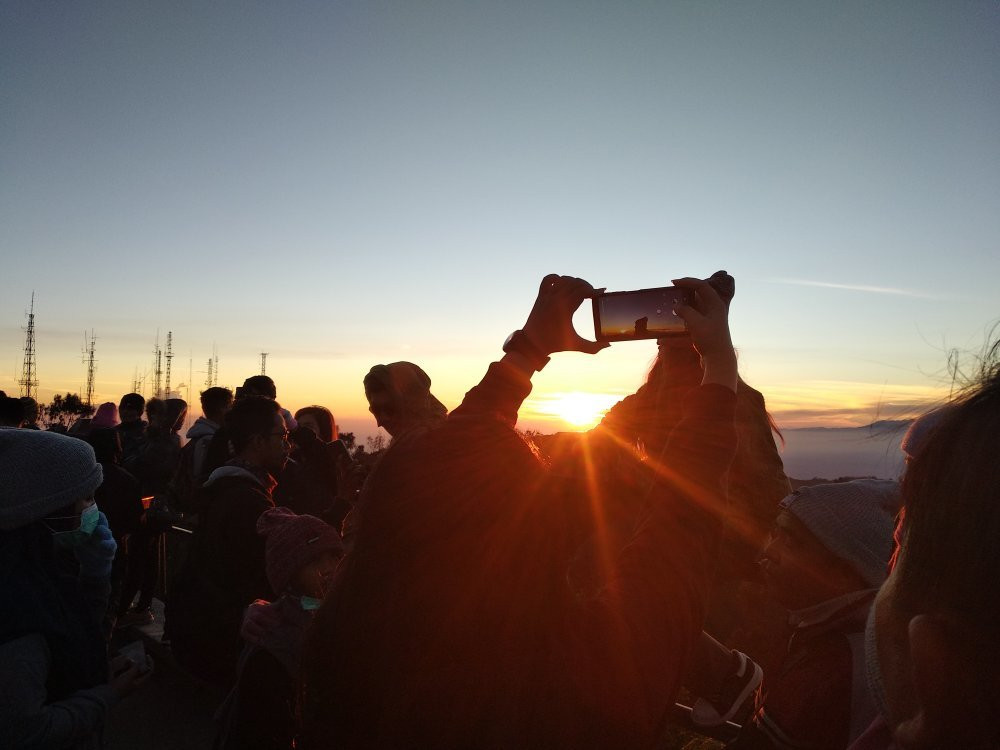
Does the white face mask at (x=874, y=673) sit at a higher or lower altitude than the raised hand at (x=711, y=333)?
lower

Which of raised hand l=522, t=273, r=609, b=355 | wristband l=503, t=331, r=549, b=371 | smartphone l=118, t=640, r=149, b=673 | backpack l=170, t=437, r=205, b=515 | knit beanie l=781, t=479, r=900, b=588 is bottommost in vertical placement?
smartphone l=118, t=640, r=149, b=673

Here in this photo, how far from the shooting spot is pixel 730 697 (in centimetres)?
205

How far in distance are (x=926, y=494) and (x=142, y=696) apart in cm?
633

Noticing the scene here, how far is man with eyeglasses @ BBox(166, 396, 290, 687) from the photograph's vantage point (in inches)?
137

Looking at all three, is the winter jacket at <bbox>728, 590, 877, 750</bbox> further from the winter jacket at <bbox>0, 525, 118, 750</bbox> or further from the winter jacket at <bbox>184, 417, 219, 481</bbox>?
the winter jacket at <bbox>184, 417, 219, 481</bbox>

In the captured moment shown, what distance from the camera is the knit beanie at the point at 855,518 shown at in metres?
2.18

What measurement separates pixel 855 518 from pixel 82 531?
3078mm

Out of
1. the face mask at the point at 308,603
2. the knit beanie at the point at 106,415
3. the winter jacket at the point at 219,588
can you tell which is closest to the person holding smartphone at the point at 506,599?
the face mask at the point at 308,603

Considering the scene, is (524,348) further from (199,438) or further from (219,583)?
(199,438)

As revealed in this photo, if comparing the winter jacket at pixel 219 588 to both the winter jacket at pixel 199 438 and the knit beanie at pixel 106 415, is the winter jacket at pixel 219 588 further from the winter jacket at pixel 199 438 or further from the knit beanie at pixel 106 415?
the knit beanie at pixel 106 415

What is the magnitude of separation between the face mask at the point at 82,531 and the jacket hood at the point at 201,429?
308cm

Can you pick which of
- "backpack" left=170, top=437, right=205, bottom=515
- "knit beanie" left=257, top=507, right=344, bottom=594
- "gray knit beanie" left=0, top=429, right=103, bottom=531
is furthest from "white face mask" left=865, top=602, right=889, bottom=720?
"backpack" left=170, top=437, right=205, bottom=515

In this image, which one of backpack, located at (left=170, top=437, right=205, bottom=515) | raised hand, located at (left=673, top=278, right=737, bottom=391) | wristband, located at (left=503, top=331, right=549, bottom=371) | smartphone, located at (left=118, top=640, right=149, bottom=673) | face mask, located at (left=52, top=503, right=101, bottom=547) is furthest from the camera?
backpack, located at (left=170, top=437, right=205, bottom=515)

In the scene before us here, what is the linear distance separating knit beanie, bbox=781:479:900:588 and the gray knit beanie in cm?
280
